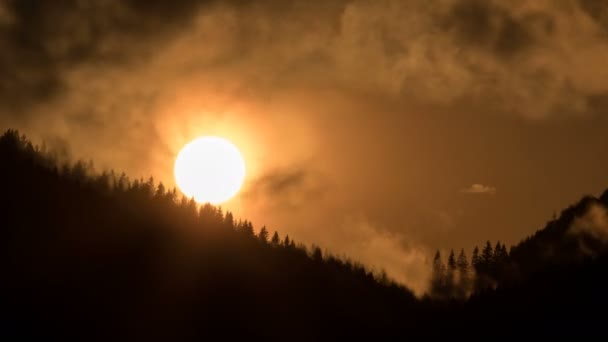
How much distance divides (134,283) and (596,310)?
121 metres

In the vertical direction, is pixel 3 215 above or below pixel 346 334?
above

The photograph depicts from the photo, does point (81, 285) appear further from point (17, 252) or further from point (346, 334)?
point (346, 334)

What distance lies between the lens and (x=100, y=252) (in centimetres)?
18575

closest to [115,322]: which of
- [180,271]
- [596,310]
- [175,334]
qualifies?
[175,334]

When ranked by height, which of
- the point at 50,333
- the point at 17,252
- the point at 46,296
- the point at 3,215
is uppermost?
the point at 3,215

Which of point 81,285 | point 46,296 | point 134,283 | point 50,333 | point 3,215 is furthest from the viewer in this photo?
point 3,215

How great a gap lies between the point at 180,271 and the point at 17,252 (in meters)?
41.5

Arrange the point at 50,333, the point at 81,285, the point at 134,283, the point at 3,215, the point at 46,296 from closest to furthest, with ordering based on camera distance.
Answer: the point at 50,333 → the point at 46,296 → the point at 81,285 → the point at 134,283 → the point at 3,215

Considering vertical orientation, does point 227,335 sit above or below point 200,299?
below

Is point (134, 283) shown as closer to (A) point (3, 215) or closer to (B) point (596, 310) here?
(A) point (3, 215)

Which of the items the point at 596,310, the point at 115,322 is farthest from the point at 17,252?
the point at 596,310

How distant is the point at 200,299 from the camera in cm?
17875

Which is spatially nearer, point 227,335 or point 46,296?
point 46,296

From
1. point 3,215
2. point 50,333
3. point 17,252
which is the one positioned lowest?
point 50,333
